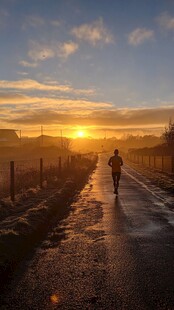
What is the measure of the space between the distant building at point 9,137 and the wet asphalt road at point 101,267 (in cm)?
13288

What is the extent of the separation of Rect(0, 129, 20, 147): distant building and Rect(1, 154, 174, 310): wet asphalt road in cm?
13288

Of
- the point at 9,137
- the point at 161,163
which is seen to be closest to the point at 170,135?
the point at 161,163

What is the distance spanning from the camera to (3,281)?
5.93m

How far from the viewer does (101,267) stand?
21.6 ft

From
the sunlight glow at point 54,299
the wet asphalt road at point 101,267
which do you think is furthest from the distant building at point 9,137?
the sunlight glow at point 54,299

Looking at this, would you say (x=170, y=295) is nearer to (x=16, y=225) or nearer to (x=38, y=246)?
(x=38, y=246)

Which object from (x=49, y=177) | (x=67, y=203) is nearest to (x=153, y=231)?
(x=67, y=203)

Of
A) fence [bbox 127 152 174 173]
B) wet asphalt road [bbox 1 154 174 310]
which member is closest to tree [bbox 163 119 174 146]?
fence [bbox 127 152 174 173]

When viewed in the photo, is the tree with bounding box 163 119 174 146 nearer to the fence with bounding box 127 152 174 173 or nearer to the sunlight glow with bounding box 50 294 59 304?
the fence with bounding box 127 152 174 173

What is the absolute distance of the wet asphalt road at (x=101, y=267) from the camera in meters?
5.05

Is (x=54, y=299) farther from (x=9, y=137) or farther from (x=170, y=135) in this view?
(x=9, y=137)

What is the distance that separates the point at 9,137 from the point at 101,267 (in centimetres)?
14913

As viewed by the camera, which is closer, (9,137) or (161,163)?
(161,163)

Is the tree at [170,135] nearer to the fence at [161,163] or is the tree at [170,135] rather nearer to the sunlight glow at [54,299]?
the fence at [161,163]
